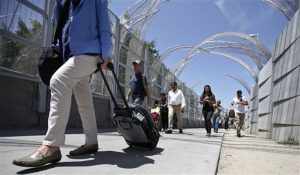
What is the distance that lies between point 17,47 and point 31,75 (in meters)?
0.73

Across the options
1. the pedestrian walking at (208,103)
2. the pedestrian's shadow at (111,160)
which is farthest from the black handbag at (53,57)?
the pedestrian walking at (208,103)

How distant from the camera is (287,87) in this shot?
A: 899 centimetres

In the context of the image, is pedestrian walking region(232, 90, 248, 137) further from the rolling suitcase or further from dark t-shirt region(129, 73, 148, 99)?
the rolling suitcase

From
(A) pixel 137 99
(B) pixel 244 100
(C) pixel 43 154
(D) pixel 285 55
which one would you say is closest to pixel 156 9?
(B) pixel 244 100

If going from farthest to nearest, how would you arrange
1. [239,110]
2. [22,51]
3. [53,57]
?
1. [239,110]
2. [22,51]
3. [53,57]

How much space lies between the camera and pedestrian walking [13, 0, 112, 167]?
3.23 m

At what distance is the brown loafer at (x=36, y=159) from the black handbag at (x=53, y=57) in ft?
2.78

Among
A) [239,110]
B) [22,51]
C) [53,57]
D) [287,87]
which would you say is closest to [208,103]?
[239,110]

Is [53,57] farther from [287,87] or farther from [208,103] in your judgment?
[208,103]

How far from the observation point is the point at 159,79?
19.2 metres

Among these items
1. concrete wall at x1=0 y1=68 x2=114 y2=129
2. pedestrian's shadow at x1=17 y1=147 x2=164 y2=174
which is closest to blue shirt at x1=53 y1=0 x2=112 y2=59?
pedestrian's shadow at x1=17 y1=147 x2=164 y2=174

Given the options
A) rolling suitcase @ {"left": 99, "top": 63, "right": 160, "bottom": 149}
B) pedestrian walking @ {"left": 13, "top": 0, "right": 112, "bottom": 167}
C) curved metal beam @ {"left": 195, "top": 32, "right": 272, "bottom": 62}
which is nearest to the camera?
pedestrian walking @ {"left": 13, "top": 0, "right": 112, "bottom": 167}

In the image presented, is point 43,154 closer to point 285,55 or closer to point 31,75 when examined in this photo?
point 31,75

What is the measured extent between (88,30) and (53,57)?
1.46ft
